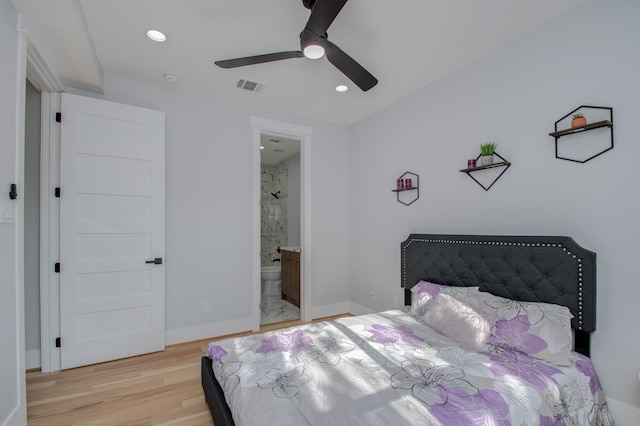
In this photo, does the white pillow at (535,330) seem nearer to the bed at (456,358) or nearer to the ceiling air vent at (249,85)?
the bed at (456,358)

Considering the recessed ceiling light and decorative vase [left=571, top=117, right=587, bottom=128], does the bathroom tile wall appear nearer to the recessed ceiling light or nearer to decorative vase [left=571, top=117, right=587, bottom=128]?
the recessed ceiling light

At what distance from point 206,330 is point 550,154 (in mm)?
3612

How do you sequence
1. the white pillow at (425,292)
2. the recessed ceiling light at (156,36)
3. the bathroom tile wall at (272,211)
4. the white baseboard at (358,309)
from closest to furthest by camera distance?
the recessed ceiling light at (156,36) < the white pillow at (425,292) < the white baseboard at (358,309) < the bathroom tile wall at (272,211)

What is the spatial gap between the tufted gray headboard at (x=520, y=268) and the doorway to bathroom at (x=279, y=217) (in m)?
2.42

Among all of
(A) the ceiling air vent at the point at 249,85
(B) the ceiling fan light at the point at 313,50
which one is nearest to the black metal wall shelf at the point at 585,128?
(B) the ceiling fan light at the point at 313,50

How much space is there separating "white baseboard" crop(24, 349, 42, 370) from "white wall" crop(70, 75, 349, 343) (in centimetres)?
101

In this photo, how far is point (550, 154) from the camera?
210 centimetres

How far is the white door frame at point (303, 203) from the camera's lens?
3.57 m

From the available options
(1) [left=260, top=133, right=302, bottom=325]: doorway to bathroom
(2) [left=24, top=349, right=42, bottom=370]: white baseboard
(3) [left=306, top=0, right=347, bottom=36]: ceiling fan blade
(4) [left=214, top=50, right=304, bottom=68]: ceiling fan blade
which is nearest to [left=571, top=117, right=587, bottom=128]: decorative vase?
(3) [left=306, top=0, right=347, bottom=36]: ceiling fan blade

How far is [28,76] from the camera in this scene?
2.28 metres

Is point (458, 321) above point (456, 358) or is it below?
above

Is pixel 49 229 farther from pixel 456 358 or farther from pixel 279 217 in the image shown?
pixel 279 217

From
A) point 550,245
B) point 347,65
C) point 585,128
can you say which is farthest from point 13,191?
point 585,128

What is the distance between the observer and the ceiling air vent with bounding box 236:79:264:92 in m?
2.97
